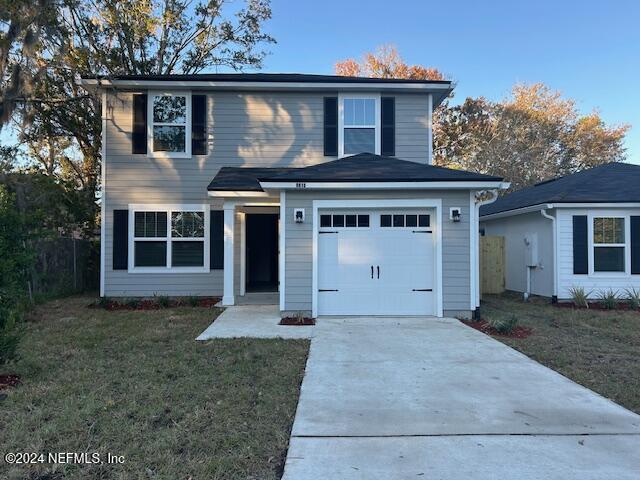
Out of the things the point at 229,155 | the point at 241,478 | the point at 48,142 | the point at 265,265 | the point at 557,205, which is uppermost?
the point at 48,142

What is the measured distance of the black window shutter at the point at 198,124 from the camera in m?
12.4

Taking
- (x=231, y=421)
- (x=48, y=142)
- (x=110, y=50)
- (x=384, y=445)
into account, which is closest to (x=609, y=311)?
(x=384, y=445)

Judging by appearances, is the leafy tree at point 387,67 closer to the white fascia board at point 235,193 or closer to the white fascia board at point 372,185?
the white fascia board at point 235,193

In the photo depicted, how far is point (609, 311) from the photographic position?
10945mm

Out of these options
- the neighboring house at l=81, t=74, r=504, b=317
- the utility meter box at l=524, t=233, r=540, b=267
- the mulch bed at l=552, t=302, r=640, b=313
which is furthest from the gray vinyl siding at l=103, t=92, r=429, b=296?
the mulch bed at l=552, t=302, r=640, b=313

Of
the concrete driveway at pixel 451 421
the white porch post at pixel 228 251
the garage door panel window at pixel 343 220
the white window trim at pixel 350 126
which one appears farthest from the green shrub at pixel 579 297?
the white porch post at pixel 228 251

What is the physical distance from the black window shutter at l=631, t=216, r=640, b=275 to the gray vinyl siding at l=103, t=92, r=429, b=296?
18.9 feet

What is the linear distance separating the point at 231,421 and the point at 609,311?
1033cm

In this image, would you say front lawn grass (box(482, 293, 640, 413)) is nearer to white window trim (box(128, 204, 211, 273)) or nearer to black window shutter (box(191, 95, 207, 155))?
white window trim (box(128, 204, 211, 273))

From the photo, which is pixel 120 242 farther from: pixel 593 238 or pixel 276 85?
pixel 593 238

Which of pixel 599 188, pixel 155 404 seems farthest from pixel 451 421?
pixel 599 188

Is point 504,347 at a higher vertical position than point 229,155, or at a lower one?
lower

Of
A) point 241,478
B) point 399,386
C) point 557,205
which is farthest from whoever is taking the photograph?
point 557,205

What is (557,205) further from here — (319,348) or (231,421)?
(231,421)
